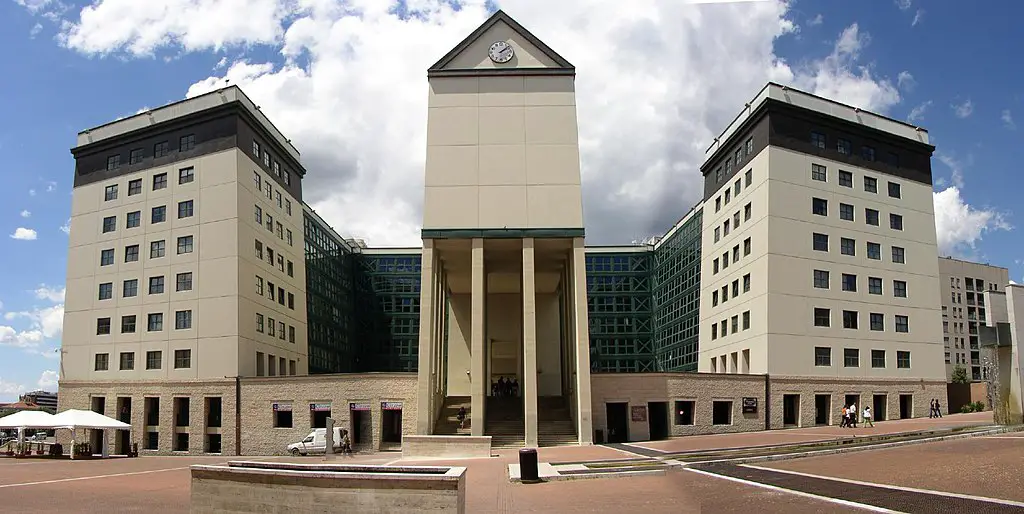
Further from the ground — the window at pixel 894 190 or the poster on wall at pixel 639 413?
the window at pixel 894 190

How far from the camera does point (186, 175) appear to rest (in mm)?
55125

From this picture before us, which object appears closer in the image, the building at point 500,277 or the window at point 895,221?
the building at point 500,277

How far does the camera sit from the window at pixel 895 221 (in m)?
55.7

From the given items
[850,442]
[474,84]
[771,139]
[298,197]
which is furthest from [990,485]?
[298,197]

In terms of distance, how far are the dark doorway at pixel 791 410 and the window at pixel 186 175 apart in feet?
132

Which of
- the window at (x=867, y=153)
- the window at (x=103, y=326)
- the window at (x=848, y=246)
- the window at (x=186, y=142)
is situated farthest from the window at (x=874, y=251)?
the window at (x=103, y=326)

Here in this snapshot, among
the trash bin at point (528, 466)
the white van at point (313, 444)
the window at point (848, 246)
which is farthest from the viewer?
the window at point (848, 246)

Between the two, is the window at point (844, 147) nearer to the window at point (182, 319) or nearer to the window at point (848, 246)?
the window at point (848, 246)

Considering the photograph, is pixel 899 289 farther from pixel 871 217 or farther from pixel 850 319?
pixel 871 217

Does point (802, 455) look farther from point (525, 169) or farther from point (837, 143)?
point (837, 143)

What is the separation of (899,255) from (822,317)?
8228 millimetres

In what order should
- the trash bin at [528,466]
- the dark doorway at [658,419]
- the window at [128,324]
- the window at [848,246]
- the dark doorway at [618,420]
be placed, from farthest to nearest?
the window at [128,324] → the window at [848,246] → the dark doorway at [658,419] → the dark doorway at [618,420] → the trash bin at [528,466]

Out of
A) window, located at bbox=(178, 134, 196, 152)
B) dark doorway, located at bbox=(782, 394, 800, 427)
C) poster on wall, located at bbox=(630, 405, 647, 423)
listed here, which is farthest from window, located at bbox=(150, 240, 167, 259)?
dark doorway, located at bbox=(782, 394, 800, 427)

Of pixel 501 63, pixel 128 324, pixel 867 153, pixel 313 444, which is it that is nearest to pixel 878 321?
pixel 867 153
